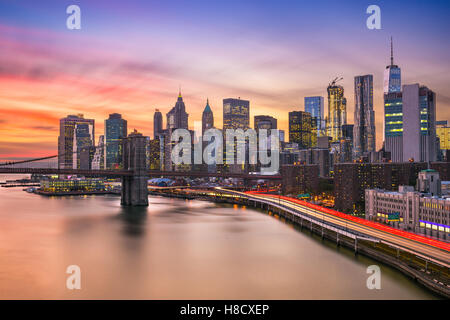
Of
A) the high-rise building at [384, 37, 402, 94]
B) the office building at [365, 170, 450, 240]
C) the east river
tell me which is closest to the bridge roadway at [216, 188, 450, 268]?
the east river

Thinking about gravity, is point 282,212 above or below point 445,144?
below

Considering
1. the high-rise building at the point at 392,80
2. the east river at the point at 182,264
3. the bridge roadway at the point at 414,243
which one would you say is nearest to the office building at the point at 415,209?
the bridge roadway at the point at 414,243

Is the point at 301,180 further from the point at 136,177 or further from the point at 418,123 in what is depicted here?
the point at 136,177

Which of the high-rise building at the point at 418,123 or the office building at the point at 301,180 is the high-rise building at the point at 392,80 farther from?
the office building at the point at 301,180

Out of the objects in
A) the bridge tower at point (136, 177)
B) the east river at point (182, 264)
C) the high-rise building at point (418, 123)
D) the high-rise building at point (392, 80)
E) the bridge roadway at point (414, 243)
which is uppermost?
the high-rise building at point (392, 80)

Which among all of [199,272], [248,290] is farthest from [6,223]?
[248,290]

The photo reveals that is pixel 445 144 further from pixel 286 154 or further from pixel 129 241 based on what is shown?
pixel 129 241

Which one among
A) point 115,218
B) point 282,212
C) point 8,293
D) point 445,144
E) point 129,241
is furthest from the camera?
point 445,144
